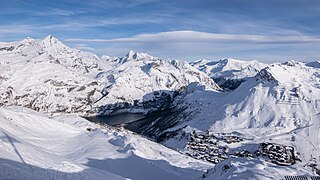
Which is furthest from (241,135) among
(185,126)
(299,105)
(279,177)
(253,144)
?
(279,177)

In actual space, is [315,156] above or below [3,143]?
below

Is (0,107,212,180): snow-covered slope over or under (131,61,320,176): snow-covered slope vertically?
over

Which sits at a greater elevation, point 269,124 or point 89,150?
point 89,150

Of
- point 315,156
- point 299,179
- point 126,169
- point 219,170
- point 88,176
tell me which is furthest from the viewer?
point 315,156

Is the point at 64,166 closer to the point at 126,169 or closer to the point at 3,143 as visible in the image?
the point at 3,143

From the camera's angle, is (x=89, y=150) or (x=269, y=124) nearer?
(x=89, y=150)

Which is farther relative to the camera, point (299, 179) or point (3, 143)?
point (299, 179)

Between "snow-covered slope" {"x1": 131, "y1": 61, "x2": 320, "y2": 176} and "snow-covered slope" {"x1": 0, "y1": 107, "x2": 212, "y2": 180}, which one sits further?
"snow-covered slope" {"x1": 131, "y1": 61, "x2": 320, "y2": 176}

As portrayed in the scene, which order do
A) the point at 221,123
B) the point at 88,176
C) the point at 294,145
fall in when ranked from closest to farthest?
the point at 88,176, the point at 294,145, the point at 221,123

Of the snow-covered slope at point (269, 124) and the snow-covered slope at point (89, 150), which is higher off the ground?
the snow-covered slope at point (89, 150)

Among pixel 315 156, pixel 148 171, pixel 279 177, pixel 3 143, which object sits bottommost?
pixel 315 156

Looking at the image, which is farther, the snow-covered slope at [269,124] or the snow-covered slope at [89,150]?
the snow-covered slope at [269,124]
